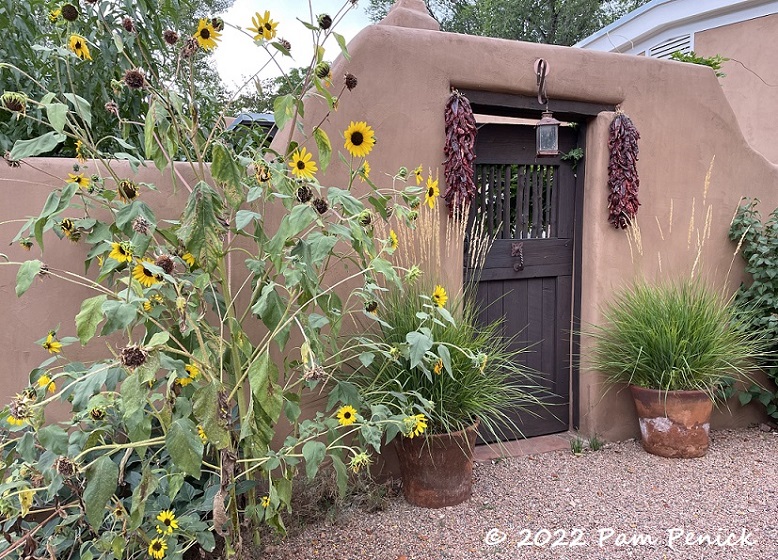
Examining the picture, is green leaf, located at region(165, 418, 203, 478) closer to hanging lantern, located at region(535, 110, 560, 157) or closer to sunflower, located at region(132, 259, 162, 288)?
sunflower, located at region(132, 259, 162, 288)

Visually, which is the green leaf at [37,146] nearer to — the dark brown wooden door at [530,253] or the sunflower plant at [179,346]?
the sunflower plant at [179,346]

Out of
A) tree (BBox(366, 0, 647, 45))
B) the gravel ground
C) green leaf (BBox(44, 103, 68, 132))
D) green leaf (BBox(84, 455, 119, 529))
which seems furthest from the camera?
tree (BBox(366, 0, 647, 45))

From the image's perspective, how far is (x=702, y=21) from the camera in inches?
248

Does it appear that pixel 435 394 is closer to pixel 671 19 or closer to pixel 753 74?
pixel 753 74

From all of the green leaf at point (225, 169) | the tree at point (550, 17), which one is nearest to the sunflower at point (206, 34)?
the green leaf at point (225, 169)

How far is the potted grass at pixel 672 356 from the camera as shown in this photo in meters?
3.38

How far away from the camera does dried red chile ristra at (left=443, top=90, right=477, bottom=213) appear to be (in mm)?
3123

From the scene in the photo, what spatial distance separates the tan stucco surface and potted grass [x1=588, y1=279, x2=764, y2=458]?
0.20 m

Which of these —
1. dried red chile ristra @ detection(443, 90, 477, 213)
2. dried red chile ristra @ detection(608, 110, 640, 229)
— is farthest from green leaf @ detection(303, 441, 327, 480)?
dried red chile ristra @ detection(608, 110, 640, 229)

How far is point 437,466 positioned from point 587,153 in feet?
7.27

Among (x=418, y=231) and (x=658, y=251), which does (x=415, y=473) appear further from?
(x=658, y=251)

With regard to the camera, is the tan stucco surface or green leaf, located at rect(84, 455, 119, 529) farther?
the tan stucco surface

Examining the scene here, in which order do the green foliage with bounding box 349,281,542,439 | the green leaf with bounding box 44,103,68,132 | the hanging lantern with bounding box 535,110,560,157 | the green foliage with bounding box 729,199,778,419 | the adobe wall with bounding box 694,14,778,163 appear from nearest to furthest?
the green leaf with bounding box 44,103,68,132, the green foliage with bounding box 349,281,542,439, the hanging lantern with bounding box 535,110,560,157, the green foliage with bounding box 729,199,778,419, the adobe wall with bounding box 694,14,778,163

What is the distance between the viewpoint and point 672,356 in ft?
11.1
